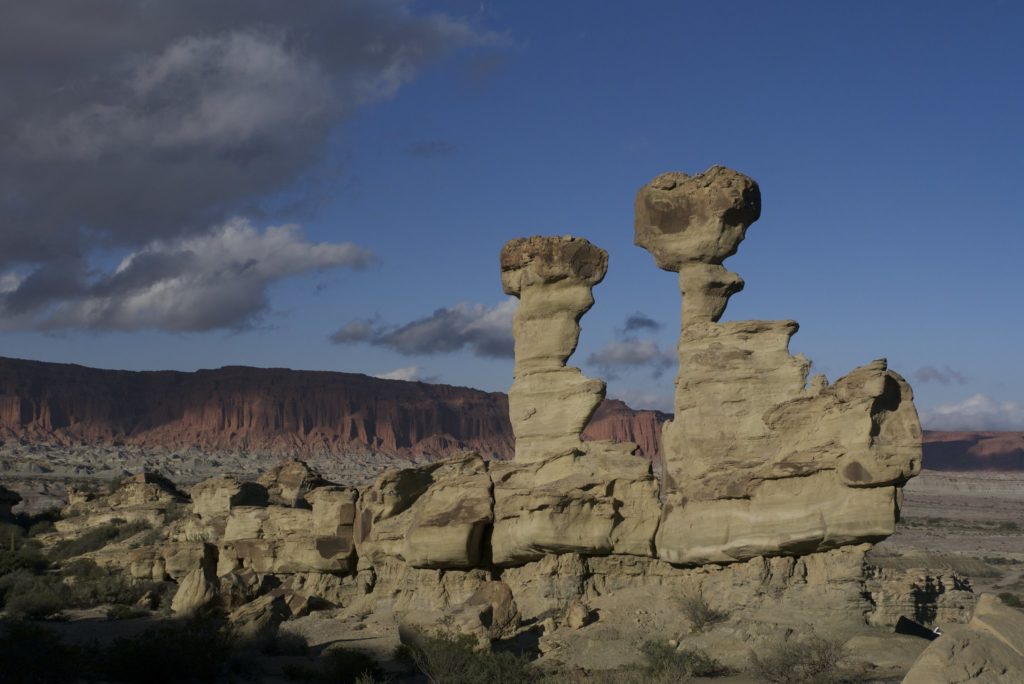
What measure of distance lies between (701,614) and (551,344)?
585 centimetres

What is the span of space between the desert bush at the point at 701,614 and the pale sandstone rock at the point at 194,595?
1037 centimetres

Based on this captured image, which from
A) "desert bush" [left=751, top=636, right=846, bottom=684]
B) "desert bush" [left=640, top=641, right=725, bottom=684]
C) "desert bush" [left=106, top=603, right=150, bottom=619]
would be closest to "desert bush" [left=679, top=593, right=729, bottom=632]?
"desert bush" [left=640, top=641, right=725, bottom=684]

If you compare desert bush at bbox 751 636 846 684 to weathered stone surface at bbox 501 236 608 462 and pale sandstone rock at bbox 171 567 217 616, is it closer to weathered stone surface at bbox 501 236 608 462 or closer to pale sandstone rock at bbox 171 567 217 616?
weathered stone surface at bbox 501 236 608 462

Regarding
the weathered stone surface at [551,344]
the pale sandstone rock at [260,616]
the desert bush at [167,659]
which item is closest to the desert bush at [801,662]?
the weathered stone surface at [551,344]

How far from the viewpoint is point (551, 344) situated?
1919cm

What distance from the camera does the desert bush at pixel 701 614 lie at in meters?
15.5

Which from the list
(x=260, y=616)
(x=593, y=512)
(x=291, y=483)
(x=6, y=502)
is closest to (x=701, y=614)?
(x=593, y=512)

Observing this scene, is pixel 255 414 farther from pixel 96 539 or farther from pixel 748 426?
pixel 748 426

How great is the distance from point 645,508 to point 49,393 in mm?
106620

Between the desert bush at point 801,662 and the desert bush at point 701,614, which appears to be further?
the desert bush at point 701,614

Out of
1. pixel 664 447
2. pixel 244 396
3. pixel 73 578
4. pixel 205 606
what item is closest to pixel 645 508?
pixel 664 447

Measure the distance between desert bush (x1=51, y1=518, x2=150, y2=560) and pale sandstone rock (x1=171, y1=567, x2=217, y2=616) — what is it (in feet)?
30.4

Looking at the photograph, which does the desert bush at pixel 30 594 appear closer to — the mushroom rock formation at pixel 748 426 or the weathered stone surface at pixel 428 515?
the weathered stone surface at pixel 428 515

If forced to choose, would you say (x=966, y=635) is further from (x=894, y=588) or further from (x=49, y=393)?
(x=49, y=393)
